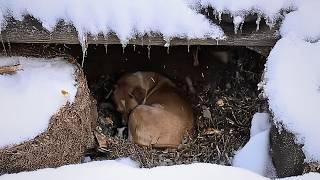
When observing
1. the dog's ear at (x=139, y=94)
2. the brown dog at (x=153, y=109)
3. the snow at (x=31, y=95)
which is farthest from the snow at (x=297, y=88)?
the dog's ear at (x=139, y=94)

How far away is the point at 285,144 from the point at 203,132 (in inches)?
44.7

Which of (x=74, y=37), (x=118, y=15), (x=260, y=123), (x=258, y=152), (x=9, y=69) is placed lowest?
(x=258, y=152)

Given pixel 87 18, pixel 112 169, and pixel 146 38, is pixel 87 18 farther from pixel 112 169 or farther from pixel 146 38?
pixel 112 169

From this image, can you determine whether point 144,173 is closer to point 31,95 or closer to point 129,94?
point 31,95

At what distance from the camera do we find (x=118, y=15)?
118 inches

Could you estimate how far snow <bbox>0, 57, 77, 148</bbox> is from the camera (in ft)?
9.31

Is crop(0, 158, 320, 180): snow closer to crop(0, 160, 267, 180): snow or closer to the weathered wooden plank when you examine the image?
crop(0, 160, 267, 180): snow

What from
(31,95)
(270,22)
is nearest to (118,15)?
(31,95)

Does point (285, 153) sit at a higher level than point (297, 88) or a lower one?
lower

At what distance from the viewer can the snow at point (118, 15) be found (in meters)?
2.98

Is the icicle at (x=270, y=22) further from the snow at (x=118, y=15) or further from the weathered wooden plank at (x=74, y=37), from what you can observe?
the snow at (x=118, y=15)

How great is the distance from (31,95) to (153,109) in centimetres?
113

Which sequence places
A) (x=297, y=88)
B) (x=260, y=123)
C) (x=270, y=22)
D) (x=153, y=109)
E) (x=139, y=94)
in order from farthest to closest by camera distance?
(x=139, y=94)
(x=153, y=109)
(x=260, y=123)
(x=270, y=22)
(x=297, y=88)

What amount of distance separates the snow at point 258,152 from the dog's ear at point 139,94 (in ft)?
3.23
